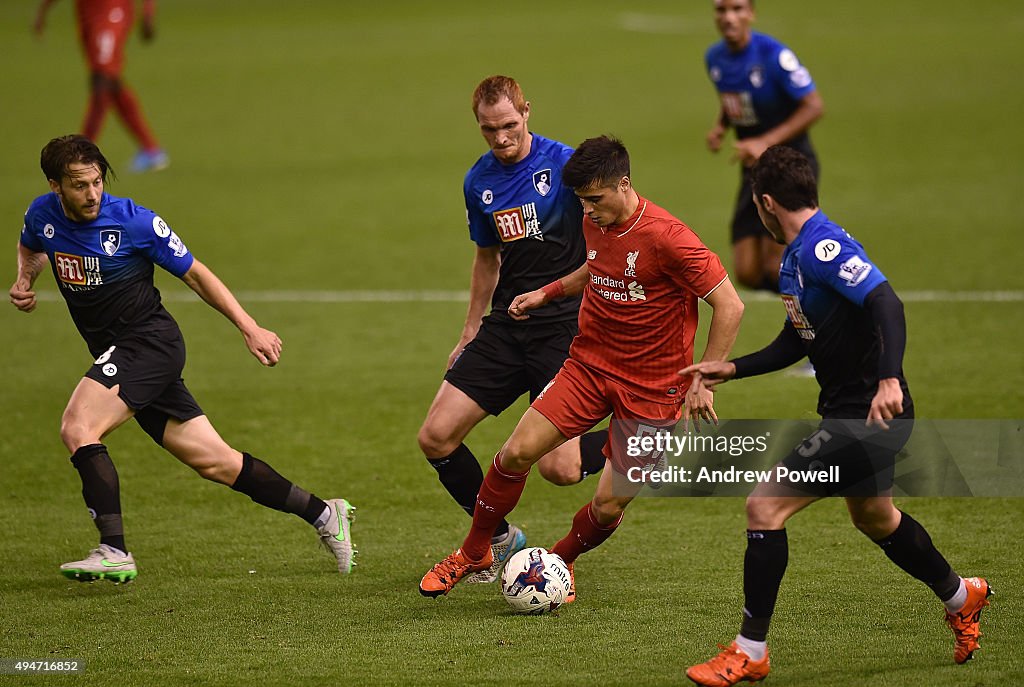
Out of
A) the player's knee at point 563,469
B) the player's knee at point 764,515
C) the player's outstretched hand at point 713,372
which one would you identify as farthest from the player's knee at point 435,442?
the player's knee at point 764,515

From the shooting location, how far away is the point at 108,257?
689cm

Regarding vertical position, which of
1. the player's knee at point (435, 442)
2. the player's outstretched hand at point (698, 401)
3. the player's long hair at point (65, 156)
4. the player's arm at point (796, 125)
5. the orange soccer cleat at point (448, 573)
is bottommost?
the orange soccer cleat at point (448, 573)

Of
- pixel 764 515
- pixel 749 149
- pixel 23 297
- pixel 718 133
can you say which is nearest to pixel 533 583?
pixel 764 515

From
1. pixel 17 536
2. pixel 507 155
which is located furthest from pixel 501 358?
pixel 17 536

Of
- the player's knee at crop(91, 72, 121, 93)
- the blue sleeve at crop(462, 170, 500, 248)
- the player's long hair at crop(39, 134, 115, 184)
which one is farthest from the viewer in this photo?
the player's knee at crop(91, 72, 121, 93)

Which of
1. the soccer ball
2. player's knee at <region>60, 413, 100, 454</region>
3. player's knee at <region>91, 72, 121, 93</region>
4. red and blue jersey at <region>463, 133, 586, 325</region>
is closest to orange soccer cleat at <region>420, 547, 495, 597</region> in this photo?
the soccer ball

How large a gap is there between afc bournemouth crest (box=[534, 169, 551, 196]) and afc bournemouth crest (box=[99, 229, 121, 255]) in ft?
6.68

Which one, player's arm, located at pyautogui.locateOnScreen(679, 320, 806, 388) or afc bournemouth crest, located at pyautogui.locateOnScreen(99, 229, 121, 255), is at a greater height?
afc bournemouth crest, located at pyautogui.locateOnScreen(99, 229, 121, 255)

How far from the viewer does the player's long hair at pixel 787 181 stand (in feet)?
18.2

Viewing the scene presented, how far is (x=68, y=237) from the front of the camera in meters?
6.89

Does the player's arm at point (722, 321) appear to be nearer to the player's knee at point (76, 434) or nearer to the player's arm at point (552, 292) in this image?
the player's arm at point (552, 292)

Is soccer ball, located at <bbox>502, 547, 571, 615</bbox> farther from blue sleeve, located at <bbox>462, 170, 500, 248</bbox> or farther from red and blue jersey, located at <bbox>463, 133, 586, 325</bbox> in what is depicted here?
blue sleeve, located at <bbox>462, 170, 500, 248</bbox>

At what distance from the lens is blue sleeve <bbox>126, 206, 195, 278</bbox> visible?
689cm

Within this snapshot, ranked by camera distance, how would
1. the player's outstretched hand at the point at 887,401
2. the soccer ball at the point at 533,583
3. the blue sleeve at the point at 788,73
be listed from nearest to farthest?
the player's outstretched hand at the point at 887,401 → the soccer ball at the point at 533,583 → the blue sleeve at the point at 788,73
